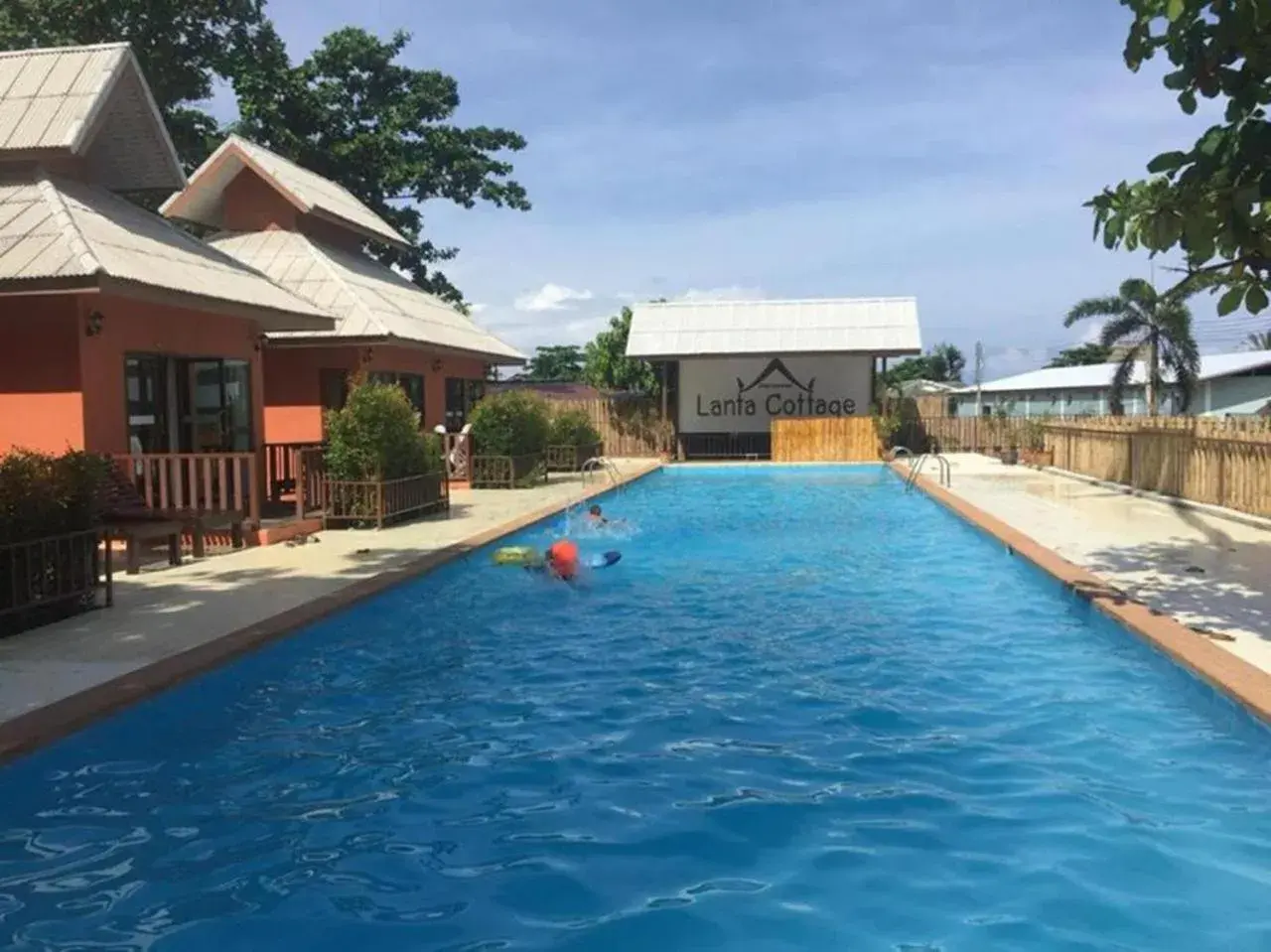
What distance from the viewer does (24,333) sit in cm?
1186

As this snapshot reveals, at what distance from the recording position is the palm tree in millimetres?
30594

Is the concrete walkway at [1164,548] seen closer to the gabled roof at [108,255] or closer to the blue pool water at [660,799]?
the blue pool water at [660,799]

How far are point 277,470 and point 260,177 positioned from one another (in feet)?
27.0

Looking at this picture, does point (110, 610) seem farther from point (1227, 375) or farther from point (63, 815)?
point (1227, 375)

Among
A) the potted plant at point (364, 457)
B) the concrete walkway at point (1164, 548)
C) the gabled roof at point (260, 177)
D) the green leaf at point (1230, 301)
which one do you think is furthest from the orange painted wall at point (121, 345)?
the green leaf at point (1230, 301)

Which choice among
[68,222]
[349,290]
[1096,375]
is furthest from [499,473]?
[1096,375]

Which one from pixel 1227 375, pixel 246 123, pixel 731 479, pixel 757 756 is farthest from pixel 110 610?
pixel 1227 375

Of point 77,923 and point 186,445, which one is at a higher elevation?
point 186,445

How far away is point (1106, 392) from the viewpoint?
45.8 metres

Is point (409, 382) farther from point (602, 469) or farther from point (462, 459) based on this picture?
point (602, 469)

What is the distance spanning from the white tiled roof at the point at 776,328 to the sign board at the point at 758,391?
4.13 feet

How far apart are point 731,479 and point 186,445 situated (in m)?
14.7

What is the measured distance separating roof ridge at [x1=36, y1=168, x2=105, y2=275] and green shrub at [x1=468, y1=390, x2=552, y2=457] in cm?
960

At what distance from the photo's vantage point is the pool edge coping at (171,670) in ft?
18.4
